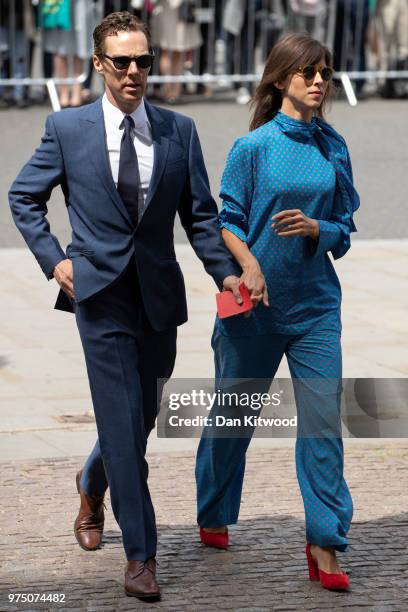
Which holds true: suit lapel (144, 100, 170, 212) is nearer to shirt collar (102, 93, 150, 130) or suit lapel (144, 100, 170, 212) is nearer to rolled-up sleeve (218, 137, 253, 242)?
shirt collar (102, 93, 150, 130)

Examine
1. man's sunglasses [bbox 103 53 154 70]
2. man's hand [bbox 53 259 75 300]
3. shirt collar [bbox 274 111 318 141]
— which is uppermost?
man's sunglasses [bbox 103 53 154 70]

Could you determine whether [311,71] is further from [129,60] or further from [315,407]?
[315,407]

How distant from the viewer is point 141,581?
16.7ft

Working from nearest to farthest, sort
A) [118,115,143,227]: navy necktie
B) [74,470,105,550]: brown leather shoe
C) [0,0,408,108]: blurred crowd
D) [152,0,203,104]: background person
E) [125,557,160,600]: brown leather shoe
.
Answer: [125,557,160,600]: brown leather shoe, [118,115,143,227]: navy necktie, [74,470,105,550]: brown leather shoe, [0,0,408,108]: blurred crowd, [152,0,203,104]: background person

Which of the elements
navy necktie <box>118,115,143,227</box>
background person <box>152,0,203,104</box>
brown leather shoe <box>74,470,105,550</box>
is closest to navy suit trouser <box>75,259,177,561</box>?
navy necktie <box>118,115,143,227</box>

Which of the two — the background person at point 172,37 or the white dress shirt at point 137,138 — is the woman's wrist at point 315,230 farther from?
the background person at point 172,37

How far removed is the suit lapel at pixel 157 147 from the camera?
16.9 ft

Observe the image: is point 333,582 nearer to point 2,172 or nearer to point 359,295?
point 359,295

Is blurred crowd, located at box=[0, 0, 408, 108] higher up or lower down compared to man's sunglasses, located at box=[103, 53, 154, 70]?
lower down

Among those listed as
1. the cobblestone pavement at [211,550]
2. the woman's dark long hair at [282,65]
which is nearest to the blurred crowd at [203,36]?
the cobblestone pavement at [211,550]

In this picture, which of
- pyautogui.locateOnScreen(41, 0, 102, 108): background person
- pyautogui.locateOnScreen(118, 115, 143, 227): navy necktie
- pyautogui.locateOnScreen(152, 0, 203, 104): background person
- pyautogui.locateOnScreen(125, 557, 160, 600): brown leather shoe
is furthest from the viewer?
pyautogui.locateOnScreen(152, 0, 203, 104): background person

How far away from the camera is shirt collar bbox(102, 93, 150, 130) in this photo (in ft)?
17.2

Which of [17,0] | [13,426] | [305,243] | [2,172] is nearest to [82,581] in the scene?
[305,243]

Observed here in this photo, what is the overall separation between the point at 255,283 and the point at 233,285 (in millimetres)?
80
